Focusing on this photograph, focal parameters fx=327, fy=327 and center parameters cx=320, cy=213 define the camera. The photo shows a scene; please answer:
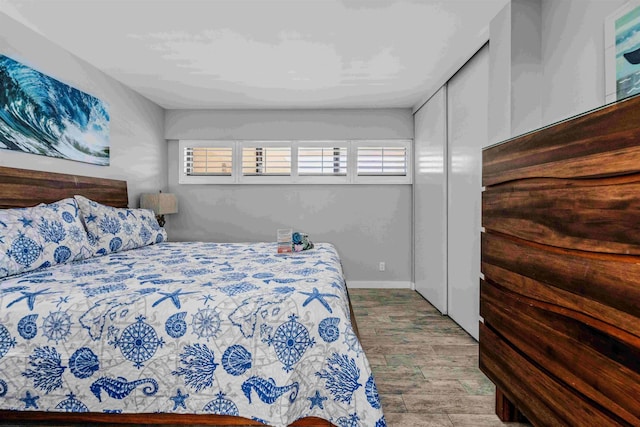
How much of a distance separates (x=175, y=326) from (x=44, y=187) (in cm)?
191

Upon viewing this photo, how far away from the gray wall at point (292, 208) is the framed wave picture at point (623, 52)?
285 cm

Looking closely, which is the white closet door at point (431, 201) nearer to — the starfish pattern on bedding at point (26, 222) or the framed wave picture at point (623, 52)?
the framed wave picture at point (623, 52)

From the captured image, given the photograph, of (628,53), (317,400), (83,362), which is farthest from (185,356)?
(628,53)

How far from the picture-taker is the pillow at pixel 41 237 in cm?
187

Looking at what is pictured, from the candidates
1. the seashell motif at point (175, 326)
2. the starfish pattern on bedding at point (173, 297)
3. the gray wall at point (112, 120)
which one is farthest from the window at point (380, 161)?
the seashell motif at point (175, 326)

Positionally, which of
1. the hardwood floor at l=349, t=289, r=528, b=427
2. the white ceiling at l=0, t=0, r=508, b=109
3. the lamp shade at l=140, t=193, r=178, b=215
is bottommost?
the hardwood floor at l=349, t=289, r=528, b=427

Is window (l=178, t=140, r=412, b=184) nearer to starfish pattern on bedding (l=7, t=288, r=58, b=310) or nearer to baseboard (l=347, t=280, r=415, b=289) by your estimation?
baseboard (l=347, t=280, r=415, b=289)

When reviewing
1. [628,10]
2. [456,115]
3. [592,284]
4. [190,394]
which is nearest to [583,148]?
[592,284]

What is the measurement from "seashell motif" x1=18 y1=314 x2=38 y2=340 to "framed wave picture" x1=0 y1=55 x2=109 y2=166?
152cm

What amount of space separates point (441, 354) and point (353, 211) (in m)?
2.30

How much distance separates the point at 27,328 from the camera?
144 cm

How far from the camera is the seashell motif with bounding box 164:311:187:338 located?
57.6 inches

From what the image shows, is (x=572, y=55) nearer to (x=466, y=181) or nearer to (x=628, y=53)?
(x=628, y=53)

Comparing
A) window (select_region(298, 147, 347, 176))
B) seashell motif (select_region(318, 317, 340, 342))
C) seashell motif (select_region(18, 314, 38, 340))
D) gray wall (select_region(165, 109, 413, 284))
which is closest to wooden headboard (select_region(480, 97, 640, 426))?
seashell motif (select_region(318, 317, 340, 342))
